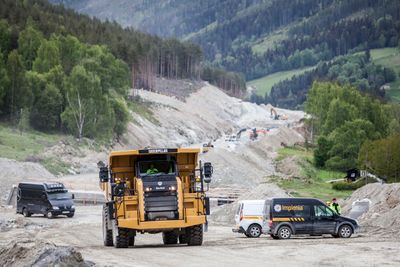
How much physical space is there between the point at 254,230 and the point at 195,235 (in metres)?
11.3

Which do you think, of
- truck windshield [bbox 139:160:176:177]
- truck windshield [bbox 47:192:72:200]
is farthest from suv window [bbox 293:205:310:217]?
truck windshield [bbox 47:192:72:200]

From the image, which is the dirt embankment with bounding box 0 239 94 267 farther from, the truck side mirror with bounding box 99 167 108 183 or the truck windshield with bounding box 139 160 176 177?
the truck side mirror with bounding box 99 167 108 183

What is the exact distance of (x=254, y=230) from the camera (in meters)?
47.2

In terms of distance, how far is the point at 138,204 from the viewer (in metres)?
35.5

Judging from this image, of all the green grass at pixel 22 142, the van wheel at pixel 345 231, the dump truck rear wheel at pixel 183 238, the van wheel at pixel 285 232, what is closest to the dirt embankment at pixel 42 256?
the dump truck rear wheel at pixel 183 238

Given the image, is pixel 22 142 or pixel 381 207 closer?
pixel 381 207

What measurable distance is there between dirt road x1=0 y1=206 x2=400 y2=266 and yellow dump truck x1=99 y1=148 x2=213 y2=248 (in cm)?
81

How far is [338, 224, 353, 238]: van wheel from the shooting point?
1709 inches

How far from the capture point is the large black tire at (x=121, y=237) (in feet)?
117

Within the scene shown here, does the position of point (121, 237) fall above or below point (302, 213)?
below

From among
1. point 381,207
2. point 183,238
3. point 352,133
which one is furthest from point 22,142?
point 183,238

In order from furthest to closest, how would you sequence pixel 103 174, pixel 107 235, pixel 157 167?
pixel 107 235 → pixel 103 174 → pixel 157 167

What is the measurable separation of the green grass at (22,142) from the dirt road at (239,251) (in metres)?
41.8

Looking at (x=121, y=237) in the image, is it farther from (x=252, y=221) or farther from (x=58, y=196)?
(x=58, y=196)
